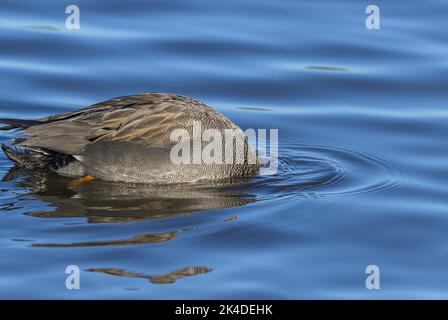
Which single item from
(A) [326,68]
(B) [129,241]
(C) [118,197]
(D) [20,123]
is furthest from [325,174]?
(A) [326,68]

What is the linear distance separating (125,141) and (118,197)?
2.21 ft

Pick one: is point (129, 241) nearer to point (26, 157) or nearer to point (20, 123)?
point (26, 157)

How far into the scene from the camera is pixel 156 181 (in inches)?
469

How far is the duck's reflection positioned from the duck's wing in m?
0.40

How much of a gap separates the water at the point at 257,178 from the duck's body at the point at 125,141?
20 centimetres

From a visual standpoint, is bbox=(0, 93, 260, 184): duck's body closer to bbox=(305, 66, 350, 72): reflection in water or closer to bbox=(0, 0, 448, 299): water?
bbox=(0, 0, 448, 299): water

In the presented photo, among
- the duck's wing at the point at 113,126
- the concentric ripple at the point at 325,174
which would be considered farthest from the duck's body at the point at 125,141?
the concentric ripple at the point at 325,174

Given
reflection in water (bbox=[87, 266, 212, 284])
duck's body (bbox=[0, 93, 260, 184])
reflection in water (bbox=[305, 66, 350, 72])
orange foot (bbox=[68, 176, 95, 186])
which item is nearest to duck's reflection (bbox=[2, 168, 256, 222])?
orange foot (bbox=[68, 176, 95, 186])

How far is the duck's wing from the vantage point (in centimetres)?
1187

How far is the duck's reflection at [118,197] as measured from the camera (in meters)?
11.0

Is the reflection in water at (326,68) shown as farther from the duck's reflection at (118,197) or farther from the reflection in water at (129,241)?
the reflection in water at (129,241)

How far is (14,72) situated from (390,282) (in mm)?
7415

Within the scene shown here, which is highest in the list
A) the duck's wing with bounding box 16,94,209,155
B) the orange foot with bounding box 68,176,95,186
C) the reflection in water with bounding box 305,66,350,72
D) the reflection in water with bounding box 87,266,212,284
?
the reflection in water with bounding box 305,66,350,72

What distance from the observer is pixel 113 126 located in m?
11.9
